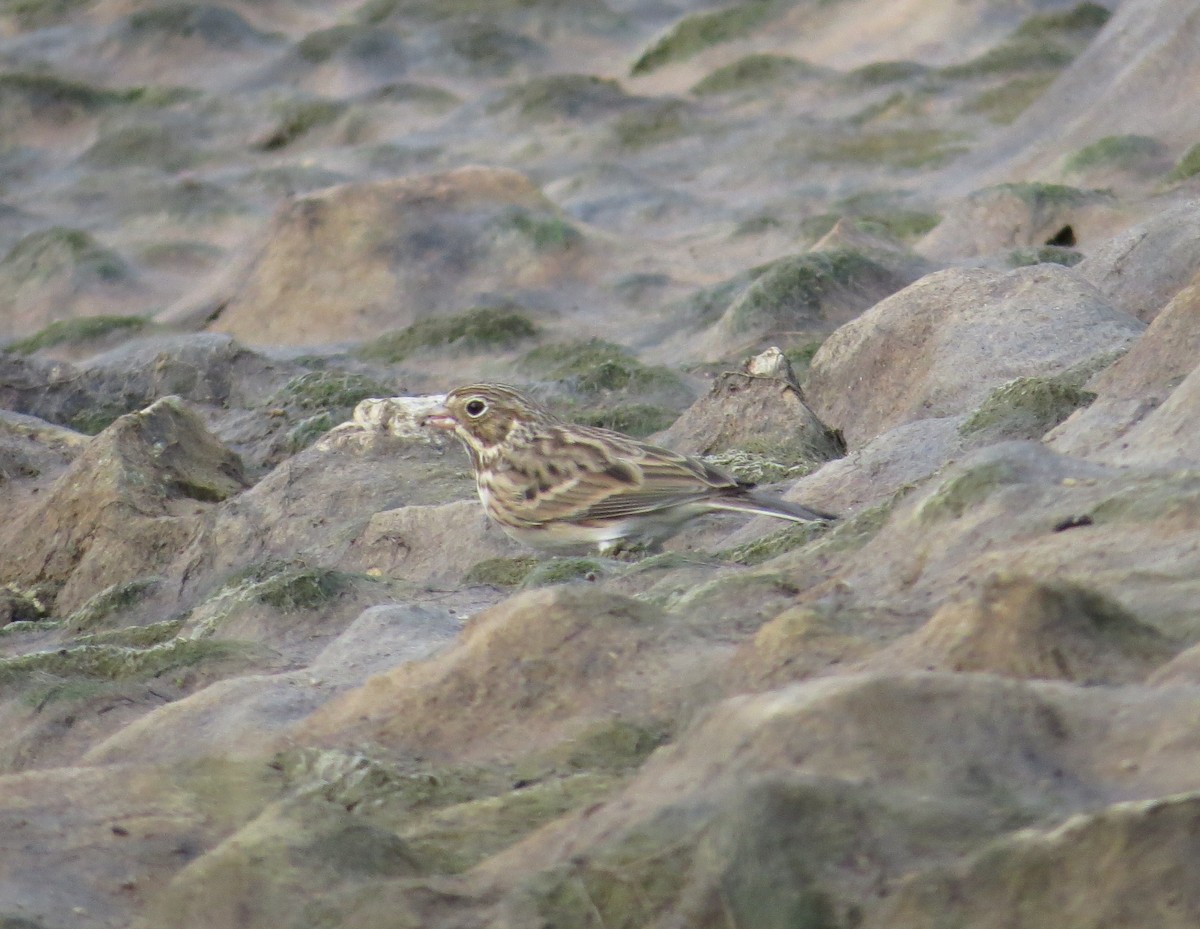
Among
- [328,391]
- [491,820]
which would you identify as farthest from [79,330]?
[491,820]

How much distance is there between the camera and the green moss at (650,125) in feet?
92.8

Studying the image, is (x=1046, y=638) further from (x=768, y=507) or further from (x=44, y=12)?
(x=44, y=12)

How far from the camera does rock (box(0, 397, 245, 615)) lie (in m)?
11.9

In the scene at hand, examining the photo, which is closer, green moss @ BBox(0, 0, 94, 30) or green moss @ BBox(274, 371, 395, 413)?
green moss @ BBox(274, 371, 395, 413)

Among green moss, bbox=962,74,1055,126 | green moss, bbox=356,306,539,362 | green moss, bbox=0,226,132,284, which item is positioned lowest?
green moss, bbox=0,226,132,284

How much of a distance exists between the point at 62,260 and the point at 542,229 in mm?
6672

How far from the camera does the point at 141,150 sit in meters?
30.4

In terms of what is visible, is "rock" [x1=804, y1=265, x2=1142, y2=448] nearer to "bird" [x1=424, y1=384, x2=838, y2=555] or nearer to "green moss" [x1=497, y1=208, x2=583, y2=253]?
"bird" [x1=424, y1=384, x2=838, y2=555]

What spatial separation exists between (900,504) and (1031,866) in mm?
3098

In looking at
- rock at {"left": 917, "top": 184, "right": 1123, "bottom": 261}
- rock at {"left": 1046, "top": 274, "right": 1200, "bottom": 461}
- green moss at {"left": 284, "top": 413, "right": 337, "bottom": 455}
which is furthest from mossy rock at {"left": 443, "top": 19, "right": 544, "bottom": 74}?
rock at {"left": 1046, "top": 274, "right": 1200, "bottom": 461}

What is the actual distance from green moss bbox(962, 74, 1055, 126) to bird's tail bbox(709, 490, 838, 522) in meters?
17.8

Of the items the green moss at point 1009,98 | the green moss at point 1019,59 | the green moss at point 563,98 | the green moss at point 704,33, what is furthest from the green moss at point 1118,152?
the green moss at point 704,33

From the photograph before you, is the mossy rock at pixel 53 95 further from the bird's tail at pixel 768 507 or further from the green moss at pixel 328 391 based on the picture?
the bird's tail at pixel 768 507

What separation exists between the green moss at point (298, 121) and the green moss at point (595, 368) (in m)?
13.5
